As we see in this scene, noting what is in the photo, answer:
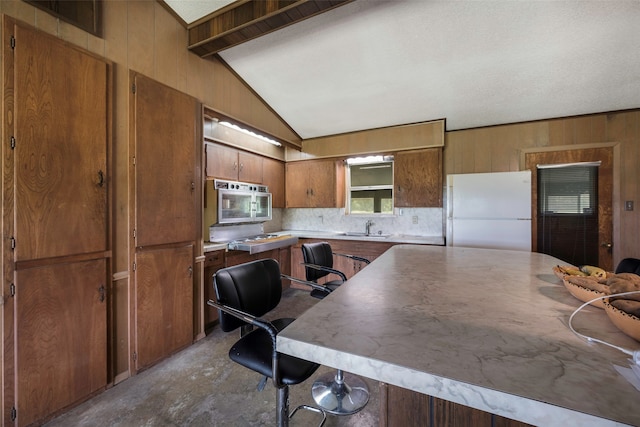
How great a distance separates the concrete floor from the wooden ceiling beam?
2.70 m

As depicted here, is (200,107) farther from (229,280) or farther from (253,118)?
(229,280)

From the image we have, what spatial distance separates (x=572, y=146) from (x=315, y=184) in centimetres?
322

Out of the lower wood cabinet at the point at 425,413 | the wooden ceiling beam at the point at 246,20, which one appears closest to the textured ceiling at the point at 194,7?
the wooden ceiling beam at the point at 246,20

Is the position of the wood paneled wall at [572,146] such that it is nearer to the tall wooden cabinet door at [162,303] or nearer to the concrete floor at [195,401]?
the concrete floor at [195,401]

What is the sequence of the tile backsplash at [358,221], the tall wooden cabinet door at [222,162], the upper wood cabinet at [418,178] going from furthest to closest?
the tile backsplash at [358,221] → the upper wood cabinet at [418,178] → the tall wooden cabinet door at [222,162]

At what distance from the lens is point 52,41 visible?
4.94 ft

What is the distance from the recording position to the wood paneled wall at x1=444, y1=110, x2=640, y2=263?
274 cm

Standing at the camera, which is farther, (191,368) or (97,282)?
(191,368)

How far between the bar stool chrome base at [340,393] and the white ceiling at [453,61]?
271 cm

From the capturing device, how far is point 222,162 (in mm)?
3061

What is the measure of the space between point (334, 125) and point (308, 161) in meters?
0.74

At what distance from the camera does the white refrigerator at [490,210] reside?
9.16 ft

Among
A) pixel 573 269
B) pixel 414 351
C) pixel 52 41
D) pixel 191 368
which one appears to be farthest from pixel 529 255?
pixel 52 41

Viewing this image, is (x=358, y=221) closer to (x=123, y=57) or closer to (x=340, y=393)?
(x=340, y=393)
